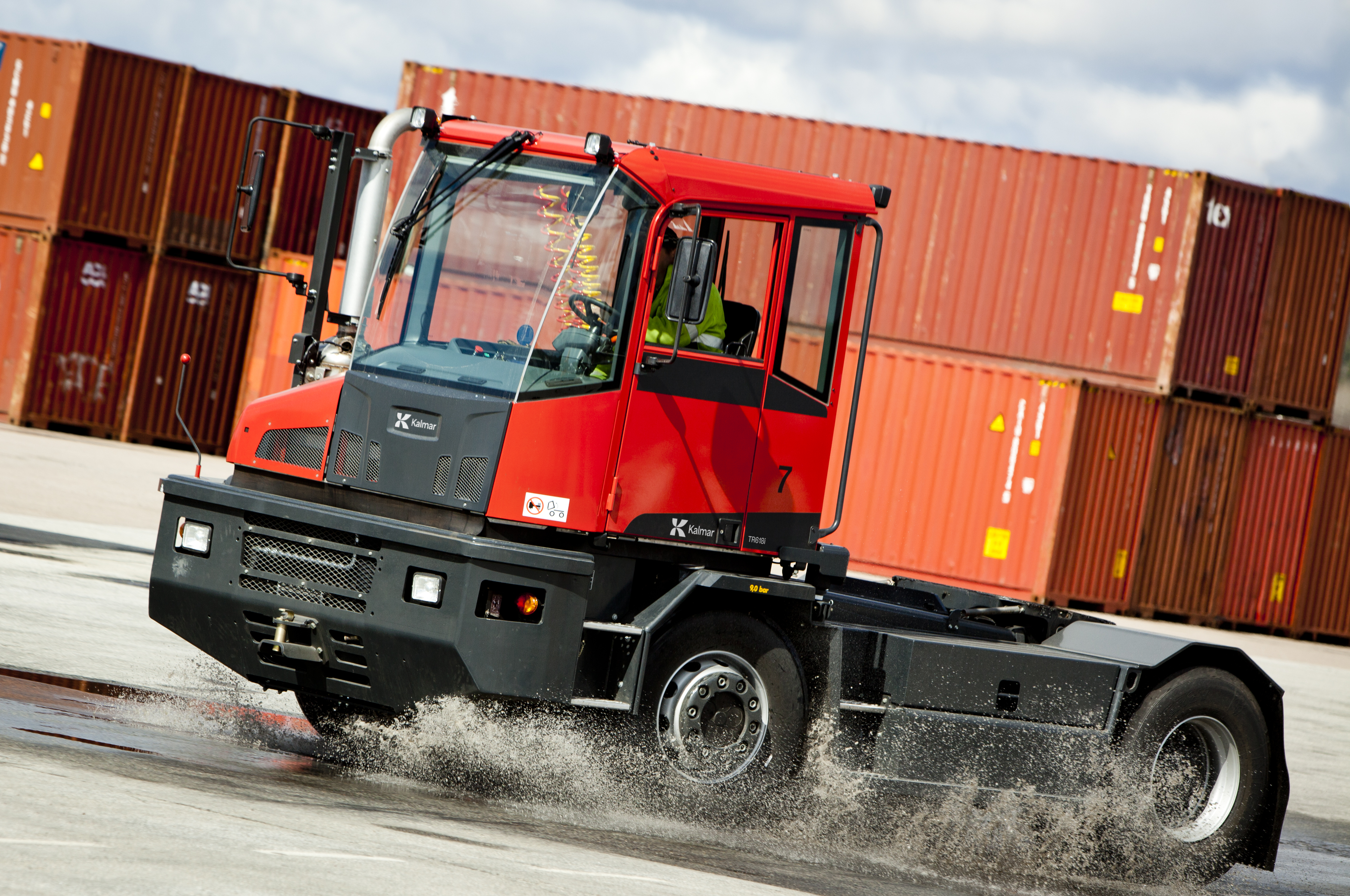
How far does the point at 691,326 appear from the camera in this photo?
6242 millimetres

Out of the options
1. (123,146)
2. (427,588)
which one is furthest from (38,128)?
(427,588)

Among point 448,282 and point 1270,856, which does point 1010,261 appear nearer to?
point 1270,856

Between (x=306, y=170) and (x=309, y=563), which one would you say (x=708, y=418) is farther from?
(x=306, y=170)

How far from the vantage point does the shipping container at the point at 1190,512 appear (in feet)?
67.9

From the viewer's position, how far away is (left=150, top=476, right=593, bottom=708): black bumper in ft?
18.7

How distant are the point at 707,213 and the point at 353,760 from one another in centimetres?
289

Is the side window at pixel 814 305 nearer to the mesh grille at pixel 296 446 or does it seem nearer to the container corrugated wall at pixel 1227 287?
the mesh grille at pixel 296 446

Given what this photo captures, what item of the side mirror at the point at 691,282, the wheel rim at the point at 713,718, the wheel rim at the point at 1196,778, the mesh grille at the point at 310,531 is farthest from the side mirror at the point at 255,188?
the wheel rim at the point at 1196,778

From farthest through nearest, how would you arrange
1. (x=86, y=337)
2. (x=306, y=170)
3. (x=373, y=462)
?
(x=306, y=170), (x=86, y=337), (x=373, y=462)

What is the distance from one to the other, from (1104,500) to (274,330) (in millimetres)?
14030

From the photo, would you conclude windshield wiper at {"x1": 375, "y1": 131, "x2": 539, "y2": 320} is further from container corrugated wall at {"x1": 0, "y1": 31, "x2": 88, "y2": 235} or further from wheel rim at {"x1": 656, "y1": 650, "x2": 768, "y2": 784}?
container corrugated wall at {"x1": 0, "y1": 31, "x2": 88, "y2": 235}

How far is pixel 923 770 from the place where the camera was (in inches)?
265

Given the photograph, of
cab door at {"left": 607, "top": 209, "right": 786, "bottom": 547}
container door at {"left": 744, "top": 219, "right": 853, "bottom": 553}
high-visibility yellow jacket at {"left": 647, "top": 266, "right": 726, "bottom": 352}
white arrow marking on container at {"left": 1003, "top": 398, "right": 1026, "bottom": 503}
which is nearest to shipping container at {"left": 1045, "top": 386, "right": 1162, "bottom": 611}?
white arrow marking on container at {"left": 1003, "top": 398, "right": 1026, "bottom": 503}

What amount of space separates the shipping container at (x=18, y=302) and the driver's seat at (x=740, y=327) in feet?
68.0
